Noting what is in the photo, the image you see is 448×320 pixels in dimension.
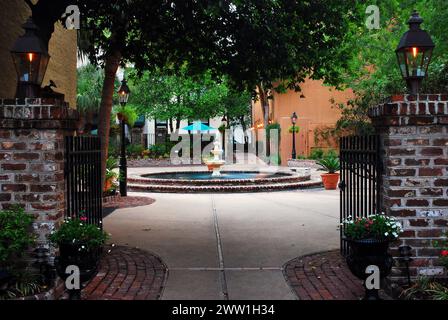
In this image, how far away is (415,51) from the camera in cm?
488

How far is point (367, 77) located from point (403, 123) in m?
20.9

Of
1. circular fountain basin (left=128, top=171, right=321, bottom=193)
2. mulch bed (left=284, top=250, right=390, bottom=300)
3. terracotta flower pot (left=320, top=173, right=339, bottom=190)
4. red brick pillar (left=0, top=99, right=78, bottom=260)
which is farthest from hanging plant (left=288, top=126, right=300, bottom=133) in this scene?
Answer: red brick pillar (left=0, top=99, right=78, bottom=260)

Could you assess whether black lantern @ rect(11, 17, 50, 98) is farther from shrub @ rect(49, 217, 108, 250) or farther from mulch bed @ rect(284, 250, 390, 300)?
mulch bed @ rect(284, 250, 390, 300)

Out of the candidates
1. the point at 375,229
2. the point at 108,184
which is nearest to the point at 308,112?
the point at 108,184

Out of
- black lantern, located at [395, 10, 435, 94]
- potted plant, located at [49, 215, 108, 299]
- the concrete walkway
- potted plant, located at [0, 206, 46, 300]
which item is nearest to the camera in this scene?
potted plant, located at [0, 206, 46, 300]

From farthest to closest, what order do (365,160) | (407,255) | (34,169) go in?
1. (365,160)
2. (34,169)
3. (407,255)

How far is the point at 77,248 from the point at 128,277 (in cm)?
123

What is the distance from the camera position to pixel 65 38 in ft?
44.7

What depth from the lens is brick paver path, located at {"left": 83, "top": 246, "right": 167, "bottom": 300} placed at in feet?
15.7

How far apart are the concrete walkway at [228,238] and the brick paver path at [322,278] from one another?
16 centimetres

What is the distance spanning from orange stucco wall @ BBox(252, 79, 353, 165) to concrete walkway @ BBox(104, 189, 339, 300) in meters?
16.2

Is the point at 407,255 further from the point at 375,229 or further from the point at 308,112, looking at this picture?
the point at 308,112

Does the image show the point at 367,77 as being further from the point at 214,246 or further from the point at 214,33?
the point at 214,246
